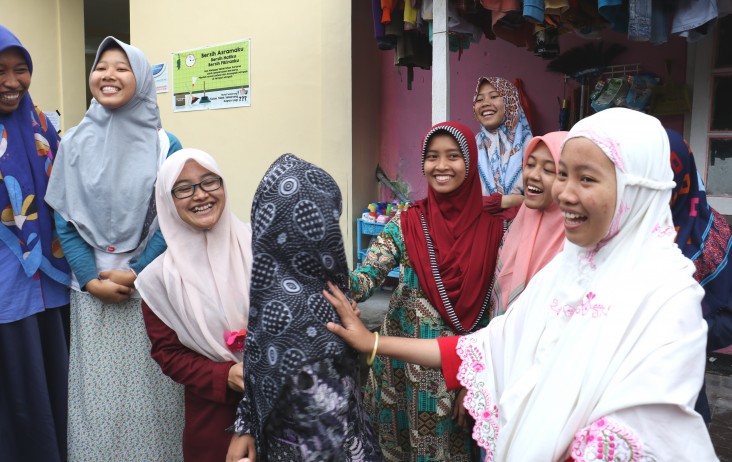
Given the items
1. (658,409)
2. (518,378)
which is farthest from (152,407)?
(658,409)

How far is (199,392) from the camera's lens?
1.86m

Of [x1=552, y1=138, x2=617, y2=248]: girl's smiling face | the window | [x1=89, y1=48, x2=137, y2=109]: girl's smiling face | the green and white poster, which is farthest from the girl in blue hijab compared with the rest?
the window

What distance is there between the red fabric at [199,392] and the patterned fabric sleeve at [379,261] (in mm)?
567

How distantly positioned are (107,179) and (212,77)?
364cm

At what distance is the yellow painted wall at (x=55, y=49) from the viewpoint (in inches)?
249

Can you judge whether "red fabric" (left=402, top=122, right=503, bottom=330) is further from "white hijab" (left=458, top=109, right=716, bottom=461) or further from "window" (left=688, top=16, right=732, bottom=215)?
"window" (left=688, top=16, right=732, bottom=215)

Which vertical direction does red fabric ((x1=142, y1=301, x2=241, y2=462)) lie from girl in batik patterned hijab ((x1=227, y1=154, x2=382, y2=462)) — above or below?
below

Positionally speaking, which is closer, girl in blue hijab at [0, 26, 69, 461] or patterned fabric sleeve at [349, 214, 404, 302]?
patterned fabric sleeve at [349, 214, 404, 302]

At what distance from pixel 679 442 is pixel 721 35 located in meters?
3.66

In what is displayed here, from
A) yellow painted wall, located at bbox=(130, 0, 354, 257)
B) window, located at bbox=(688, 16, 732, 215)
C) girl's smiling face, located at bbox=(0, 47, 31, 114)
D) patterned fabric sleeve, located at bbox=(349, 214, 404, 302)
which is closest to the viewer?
patterned fabric sleeve, located at bbox=(349, 214, 404, 302)

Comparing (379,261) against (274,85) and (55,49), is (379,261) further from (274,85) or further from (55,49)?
(55,49)

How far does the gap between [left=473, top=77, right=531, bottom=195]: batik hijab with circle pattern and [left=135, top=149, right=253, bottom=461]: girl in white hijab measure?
1.80 meters

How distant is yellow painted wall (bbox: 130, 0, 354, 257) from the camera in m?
4.90

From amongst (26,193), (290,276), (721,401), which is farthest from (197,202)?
(721,401)
